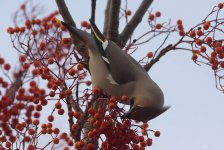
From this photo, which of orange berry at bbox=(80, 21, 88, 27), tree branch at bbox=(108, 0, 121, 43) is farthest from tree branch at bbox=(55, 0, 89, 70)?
tree branch at bbox=(108, 0, 121, 43)

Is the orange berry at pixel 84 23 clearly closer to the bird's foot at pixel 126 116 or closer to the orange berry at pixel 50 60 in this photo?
the orange berry at pixel 50 60

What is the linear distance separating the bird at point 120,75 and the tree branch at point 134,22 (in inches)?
6.2

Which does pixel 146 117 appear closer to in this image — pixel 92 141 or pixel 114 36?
pixel 92 141

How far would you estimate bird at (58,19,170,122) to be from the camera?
9.21 ft

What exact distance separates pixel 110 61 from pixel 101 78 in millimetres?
200

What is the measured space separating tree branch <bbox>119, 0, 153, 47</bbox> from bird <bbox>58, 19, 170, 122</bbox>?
0.16m

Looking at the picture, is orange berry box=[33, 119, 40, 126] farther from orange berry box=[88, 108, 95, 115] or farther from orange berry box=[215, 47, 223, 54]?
orange berry box=[215, 47, 223, 54]

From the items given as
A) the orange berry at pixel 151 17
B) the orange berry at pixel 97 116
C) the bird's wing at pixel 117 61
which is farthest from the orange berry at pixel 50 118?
the orange berry at pixel 151 17

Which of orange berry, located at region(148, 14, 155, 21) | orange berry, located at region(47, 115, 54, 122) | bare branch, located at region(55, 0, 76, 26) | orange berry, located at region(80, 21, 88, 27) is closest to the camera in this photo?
orange berry, located at region(47, 115, 54, 122)

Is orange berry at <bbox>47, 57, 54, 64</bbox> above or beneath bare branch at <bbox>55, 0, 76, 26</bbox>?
beneath

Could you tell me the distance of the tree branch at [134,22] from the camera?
11.0ft

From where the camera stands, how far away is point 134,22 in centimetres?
346

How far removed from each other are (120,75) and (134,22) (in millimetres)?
558

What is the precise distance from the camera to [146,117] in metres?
2.80
